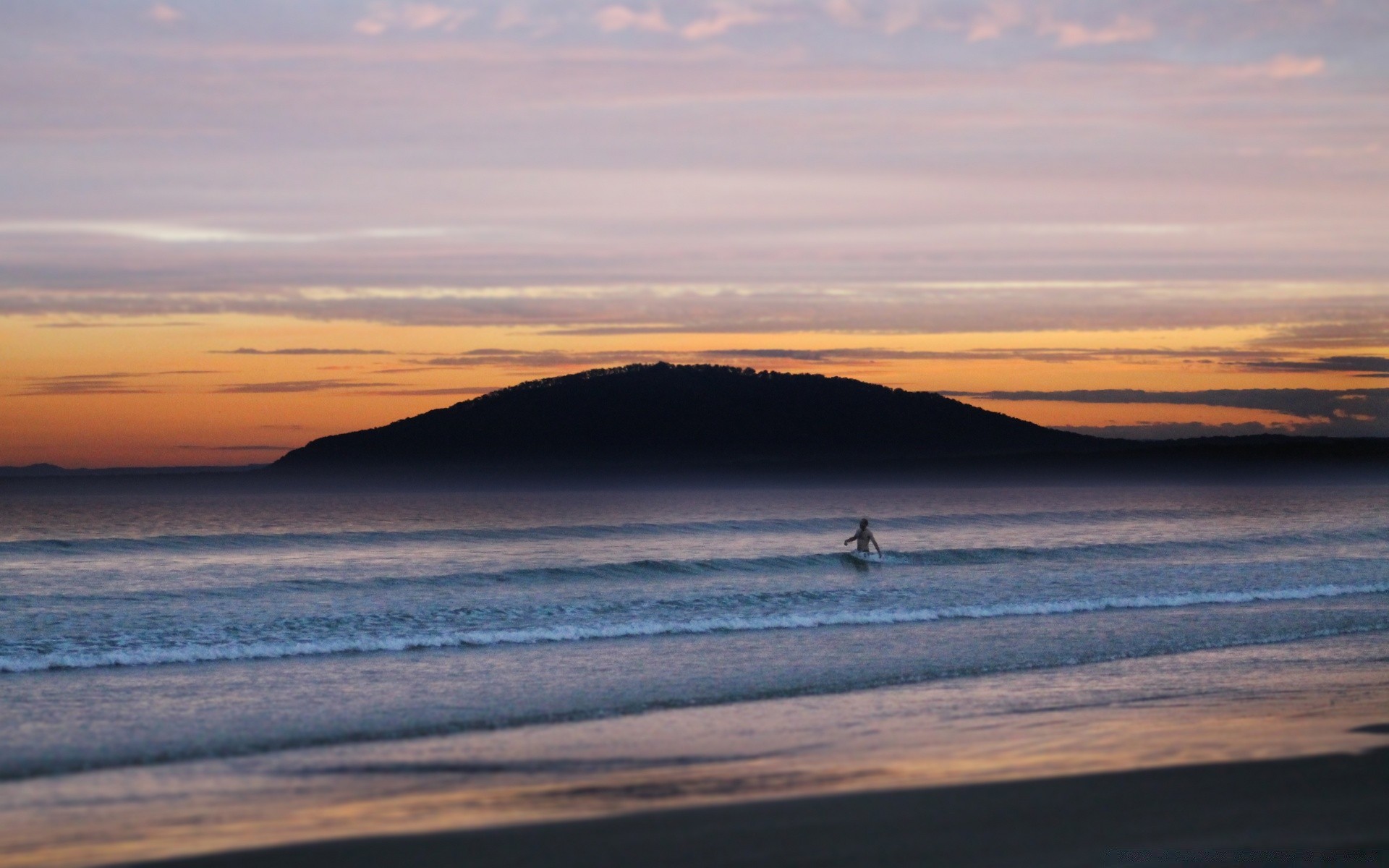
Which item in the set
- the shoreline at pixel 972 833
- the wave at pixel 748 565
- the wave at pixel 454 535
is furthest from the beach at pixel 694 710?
the wave at pixel 454 535

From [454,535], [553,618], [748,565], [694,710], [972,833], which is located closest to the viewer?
[972,833]

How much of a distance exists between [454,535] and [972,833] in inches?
1786

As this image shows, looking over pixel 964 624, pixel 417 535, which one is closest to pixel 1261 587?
pixel 964 624

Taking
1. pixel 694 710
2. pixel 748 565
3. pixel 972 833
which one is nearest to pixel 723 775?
pixel 972 833

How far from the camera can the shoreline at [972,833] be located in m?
8.16

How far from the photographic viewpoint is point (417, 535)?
169ft

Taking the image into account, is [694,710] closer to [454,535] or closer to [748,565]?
[748,565]

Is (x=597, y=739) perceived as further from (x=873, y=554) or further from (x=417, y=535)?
(x=417, y=535)

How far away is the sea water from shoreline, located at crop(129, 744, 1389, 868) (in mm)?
4320

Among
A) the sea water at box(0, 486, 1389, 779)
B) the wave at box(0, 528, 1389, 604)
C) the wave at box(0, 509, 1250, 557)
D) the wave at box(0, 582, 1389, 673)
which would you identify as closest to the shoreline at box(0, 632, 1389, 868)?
the sea water at box(0, 486, 1389, 779)

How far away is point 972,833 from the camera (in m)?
8.70

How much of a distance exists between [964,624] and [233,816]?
50.8ft

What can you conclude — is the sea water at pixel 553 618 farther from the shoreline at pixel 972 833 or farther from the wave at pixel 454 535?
the shoreline at pixel 972 833

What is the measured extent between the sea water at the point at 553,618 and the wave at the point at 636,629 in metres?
0.08
